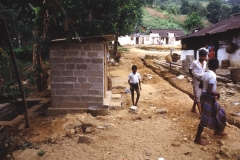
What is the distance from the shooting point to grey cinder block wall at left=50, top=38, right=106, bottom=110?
20.7ft

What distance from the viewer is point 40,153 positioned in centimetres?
412

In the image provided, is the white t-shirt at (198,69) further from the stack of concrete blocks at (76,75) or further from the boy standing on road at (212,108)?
the stack of concrete blocks at (76,75)

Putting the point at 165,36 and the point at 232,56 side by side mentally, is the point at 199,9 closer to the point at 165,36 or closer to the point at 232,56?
the point at 165,36

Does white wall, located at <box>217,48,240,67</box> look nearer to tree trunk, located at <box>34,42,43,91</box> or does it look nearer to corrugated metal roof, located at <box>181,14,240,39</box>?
corrugated metal roof, located at <box>181,14,240,39</box>

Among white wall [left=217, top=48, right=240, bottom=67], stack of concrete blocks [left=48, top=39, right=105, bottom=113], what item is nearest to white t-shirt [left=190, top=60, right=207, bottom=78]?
stack of concrete blocks [left=48, top=39, right=105, bottom=113]

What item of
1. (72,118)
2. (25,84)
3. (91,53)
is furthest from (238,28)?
(25,84)

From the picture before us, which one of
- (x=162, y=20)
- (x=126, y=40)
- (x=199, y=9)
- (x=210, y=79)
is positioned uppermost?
(x=199, y=9)

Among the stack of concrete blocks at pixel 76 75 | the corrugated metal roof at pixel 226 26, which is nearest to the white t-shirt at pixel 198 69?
the stack of concrete blocks at pixel 76 75

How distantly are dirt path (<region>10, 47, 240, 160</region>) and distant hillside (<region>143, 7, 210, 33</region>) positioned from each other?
5419 cm

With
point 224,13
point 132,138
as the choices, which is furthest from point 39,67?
point 224,13

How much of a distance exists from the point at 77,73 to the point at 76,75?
7 cm

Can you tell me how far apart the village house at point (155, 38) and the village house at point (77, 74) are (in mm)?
41793

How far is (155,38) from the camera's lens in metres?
47.9

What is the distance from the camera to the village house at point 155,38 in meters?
46.8
